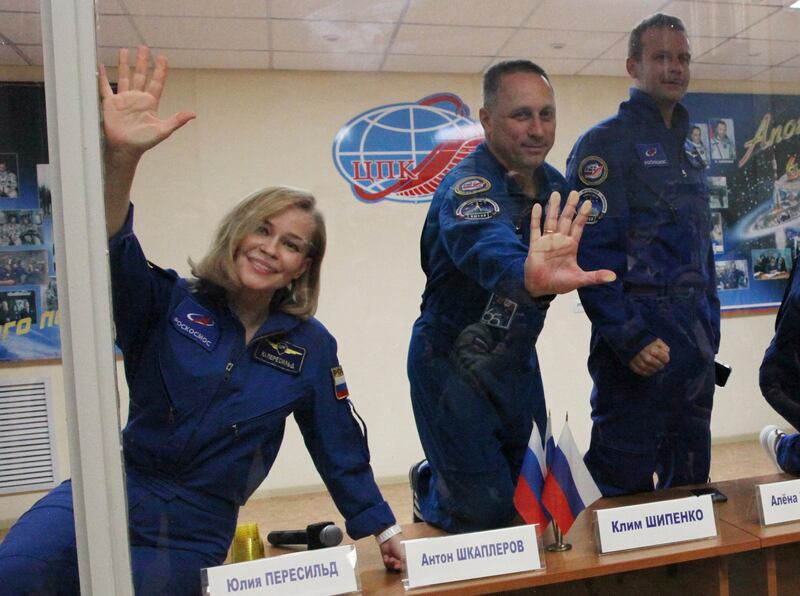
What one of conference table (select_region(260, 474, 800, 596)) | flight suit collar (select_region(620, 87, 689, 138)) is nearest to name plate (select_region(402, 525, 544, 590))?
conference table (select_region(260, 474, 800, 596))

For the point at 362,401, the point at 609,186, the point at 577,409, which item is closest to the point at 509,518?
the point at 577,409

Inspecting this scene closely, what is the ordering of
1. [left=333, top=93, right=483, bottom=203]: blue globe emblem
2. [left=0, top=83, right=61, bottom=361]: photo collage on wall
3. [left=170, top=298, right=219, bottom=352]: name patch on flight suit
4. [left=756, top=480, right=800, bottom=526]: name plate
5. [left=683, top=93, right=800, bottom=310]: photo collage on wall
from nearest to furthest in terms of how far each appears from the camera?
[left=0, top=83, right=61, bottom=361]: photo collage on wall < [left=170, top=298, right=219, bottom=352]: name patch on flight suit < [left=333, top=93, right=483, bottom=203]: blue globe emblem < [left=756, top=480, right=800, bottom=526]: name plate < [left=683, top=93, right=800, bottom=310]: photo collage on wall

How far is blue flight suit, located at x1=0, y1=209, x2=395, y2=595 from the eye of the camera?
4.16 ft

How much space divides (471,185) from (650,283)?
1.78 feet

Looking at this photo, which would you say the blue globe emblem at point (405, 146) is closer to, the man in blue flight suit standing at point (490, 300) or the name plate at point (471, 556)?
the man in blue flight suit standing at point (490, 300)

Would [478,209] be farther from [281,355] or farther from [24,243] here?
[24,243]

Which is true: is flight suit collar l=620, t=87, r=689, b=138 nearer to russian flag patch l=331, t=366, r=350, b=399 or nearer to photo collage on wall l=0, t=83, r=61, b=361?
russian flag patch l=331, t=366, r=350, b=399

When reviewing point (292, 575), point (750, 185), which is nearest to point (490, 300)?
point (292, 575)

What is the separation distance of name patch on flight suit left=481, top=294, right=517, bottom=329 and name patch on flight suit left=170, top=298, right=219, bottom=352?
0.60m

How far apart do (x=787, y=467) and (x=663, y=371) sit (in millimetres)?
464

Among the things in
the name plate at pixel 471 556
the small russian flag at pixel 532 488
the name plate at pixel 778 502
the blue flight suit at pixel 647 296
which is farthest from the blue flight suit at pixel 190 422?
the name plate at pixel 778 502

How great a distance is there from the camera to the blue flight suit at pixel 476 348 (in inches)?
60.3

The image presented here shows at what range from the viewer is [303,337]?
1.43 m

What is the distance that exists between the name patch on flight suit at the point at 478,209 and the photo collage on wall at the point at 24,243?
2.70 feet
